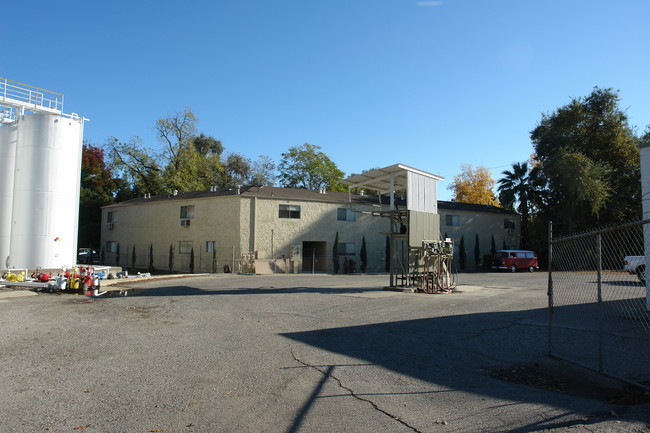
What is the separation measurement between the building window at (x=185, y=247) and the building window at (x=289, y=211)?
7.29m

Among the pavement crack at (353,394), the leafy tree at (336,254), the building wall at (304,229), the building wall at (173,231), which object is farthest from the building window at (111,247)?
the pavement crack at (353,394)

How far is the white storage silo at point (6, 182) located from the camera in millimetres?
22172

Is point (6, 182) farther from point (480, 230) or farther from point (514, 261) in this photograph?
point (480, 230)

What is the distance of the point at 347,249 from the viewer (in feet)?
116

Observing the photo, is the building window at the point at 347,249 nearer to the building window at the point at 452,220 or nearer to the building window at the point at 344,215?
the building window at the point at 344,215

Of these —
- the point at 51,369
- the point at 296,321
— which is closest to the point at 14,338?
the point at 51,369

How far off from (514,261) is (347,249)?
13049 millimetres

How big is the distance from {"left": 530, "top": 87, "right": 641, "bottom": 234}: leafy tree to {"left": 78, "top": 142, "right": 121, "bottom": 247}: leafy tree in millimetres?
42158

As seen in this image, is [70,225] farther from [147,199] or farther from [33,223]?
[147,199]

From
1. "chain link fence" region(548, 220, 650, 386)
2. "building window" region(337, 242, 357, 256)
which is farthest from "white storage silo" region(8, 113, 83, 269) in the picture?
"chain link fence" region(548, 220, 650, 386)

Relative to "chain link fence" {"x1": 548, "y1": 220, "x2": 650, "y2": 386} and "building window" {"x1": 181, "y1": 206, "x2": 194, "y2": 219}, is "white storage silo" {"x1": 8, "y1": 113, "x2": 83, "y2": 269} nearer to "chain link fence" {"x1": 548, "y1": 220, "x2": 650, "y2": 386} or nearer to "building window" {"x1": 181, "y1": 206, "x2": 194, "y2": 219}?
"building window" {"x1": 181, "y1": 206, "x2": 194, "y2": 219}

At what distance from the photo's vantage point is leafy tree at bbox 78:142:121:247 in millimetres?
44219

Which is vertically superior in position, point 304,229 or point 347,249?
point 304,229

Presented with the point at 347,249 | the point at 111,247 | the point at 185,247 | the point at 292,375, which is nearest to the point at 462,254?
the point at 347,249
